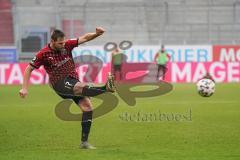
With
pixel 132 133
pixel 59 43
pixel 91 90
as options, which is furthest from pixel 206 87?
pixel 59 43

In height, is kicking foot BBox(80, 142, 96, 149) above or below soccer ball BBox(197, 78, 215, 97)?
below

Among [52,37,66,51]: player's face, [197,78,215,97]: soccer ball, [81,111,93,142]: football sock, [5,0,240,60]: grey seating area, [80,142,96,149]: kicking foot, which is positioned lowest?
[80,142,96,149]: kicking foot

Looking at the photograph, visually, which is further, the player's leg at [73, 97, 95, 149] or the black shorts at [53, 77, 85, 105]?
the player's leg at [73, 97, 95, 149]

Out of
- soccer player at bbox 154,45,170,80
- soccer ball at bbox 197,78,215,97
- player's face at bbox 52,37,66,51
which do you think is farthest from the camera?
soccer player at bbox 154,45,170,80

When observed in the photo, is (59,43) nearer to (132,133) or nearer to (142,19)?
(132,133)

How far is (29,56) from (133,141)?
1012 inches

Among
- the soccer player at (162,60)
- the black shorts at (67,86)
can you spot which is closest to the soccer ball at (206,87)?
the black shorts at (67,86)

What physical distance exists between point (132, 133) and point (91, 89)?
8.51 feet

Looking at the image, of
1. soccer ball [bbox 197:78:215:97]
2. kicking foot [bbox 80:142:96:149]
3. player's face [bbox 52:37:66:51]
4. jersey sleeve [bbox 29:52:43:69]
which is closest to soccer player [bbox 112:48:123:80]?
soccer ball [bbox 197:78:215:97]

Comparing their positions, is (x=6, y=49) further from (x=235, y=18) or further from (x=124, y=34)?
(x=235, y=18)

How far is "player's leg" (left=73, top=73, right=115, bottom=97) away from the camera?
10.7m

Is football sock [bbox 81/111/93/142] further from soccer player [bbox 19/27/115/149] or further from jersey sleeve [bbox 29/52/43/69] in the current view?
jersey sleeve [bbox 29/52/43/69]

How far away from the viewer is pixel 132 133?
13.2 meters

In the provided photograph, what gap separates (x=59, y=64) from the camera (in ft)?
35.5
